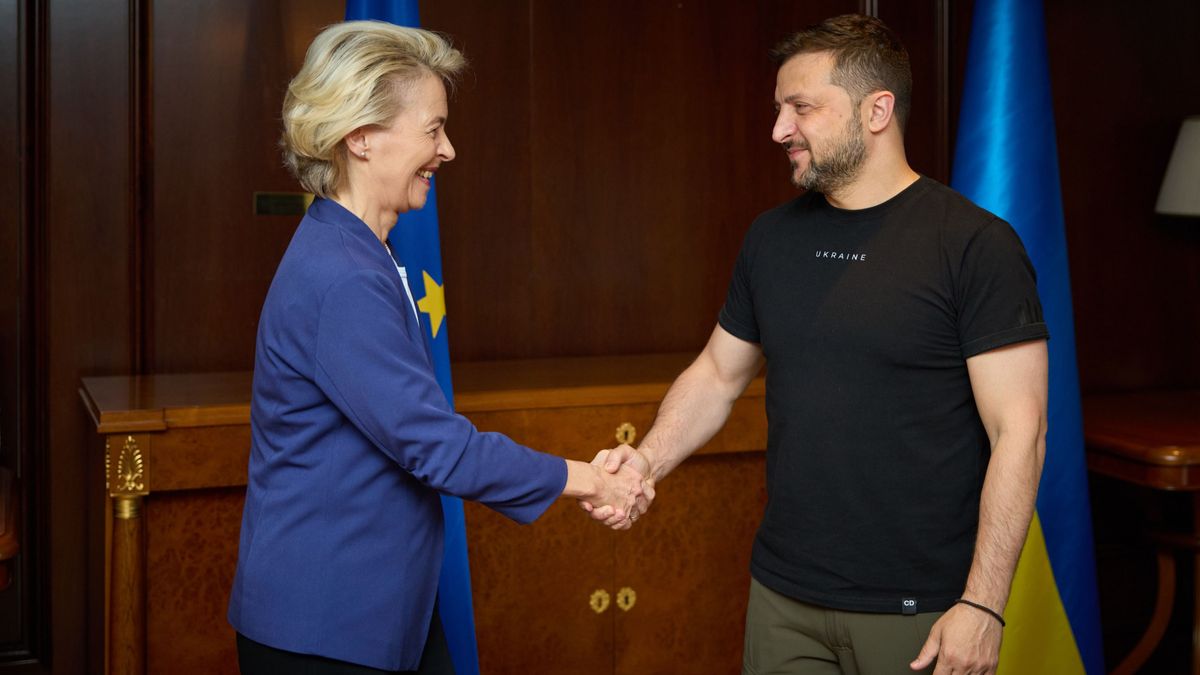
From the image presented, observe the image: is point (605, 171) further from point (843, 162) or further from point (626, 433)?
point (843, 162)

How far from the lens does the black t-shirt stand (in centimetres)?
192

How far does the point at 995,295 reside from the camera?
187 cm

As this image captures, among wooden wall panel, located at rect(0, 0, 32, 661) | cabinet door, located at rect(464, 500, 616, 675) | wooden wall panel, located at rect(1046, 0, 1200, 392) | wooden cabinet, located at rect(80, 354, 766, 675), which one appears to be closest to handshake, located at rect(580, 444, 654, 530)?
wooden cabinet, located at rect(80, 354, 766, 675)

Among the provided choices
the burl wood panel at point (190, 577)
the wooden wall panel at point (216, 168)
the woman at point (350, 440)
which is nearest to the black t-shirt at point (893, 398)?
the woman at point (350, 440)

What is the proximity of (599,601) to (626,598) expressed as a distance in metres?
0.07

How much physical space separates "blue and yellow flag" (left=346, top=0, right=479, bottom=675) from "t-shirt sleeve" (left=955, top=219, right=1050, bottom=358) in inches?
48.9

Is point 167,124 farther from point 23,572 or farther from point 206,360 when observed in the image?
point 23,572

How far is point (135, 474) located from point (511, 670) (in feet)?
3.38

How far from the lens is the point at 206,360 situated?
333 cm

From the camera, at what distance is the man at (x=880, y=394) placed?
1.86m

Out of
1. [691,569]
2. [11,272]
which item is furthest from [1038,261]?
[11,272]

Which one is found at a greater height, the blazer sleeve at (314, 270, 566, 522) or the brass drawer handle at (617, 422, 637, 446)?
the blazer sleeve at (314, 270, 566, 522)

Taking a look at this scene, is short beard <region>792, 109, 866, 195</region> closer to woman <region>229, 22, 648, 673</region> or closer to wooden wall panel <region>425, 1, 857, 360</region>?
woman <region>229, 22, 648, 673</region>

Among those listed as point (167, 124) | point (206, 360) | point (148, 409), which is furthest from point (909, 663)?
point (167, 124)
